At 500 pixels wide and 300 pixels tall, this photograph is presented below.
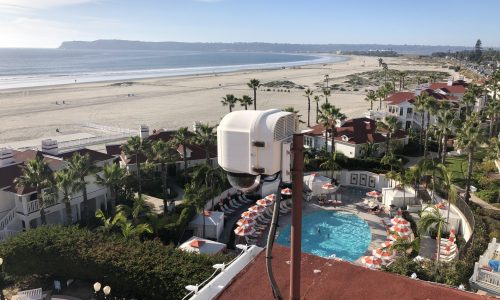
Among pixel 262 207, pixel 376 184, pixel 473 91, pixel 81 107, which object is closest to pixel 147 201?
pixel 262 207

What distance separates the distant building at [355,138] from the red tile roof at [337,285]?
32.2m

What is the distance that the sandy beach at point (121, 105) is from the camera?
2487 inches

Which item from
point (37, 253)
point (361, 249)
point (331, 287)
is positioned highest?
point (331, 287)

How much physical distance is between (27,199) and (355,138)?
2931 centimetres

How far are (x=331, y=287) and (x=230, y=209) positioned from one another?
23.7 meters

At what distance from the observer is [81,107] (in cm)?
8100

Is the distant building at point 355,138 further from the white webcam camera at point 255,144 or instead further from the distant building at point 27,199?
the white webcam camera at point 255,144

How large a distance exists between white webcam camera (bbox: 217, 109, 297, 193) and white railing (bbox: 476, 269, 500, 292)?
16386 millimetres

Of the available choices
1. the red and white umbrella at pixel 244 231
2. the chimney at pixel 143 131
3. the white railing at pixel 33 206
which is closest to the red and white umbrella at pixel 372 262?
the red and white umbrella at pixel 244 231

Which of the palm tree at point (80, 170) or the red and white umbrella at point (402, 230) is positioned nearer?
the palm tree at point (80, 170)

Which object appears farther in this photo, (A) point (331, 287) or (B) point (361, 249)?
(B) point (361, 249)

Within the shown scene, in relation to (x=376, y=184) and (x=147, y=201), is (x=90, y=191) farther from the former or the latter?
(x=376, y=184)

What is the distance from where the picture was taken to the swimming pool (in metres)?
25.9

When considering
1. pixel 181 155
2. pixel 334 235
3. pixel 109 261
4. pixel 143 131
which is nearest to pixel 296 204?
pixel 109 261
